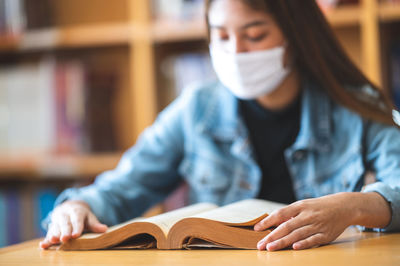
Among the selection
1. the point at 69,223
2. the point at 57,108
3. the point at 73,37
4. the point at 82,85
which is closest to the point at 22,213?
the point at 57,108

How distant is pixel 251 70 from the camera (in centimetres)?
118

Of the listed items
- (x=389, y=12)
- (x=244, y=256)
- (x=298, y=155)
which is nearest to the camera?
(x=244, y=256)

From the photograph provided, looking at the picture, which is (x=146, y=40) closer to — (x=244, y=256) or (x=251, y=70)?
(x=251, y=70)

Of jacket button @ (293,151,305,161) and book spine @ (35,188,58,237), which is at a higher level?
jacket button @ (293,151,305,161)

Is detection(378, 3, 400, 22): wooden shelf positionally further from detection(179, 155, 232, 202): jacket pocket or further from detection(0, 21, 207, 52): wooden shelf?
detection(179, 155, 232, 202): jacket pocket

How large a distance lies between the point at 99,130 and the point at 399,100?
3.36 ft

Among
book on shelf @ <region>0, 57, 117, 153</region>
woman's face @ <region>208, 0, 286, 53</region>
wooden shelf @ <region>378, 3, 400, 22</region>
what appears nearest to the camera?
woman's face @ <region>208, 0, 286, 53</region>

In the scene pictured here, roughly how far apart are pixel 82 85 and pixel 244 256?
1.34 meters

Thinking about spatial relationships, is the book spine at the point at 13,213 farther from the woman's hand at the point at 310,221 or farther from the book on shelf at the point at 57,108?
the woman's hand at the point at 310,221

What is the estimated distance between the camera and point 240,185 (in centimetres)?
127

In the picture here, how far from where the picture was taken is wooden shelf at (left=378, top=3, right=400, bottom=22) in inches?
65.4

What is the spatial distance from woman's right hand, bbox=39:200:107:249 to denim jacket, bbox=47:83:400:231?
0.22 ft

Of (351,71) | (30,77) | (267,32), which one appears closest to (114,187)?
(267,32)

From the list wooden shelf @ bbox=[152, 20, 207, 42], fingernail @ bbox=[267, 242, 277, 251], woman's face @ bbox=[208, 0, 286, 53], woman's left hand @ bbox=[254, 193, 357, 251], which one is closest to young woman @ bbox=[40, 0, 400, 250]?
woman's face @ bbox=[208, 0, 286, 53]
